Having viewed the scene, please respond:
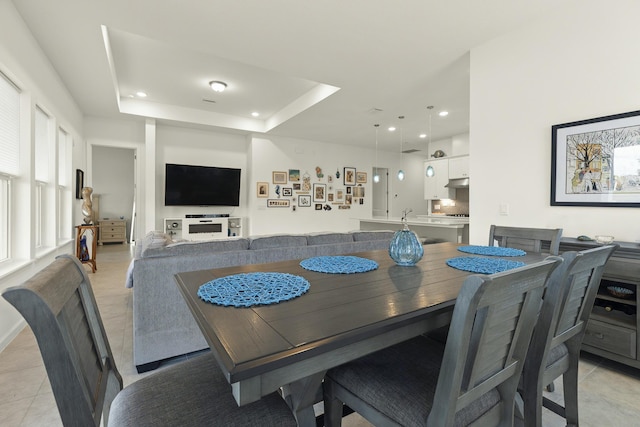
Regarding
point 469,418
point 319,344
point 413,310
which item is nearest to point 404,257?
Answer: point 413,310

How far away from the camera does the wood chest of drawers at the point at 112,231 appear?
25.7ft

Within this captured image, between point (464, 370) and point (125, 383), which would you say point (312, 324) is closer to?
point (464, 370)

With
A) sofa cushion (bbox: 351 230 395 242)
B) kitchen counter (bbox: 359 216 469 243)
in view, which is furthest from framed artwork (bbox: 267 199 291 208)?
sofa cushion (bbox: 351 230 395 242)

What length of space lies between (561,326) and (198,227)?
20.0 ft

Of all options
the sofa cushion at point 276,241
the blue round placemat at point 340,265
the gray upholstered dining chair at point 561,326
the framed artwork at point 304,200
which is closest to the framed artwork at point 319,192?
the framed artwork at point 304,200

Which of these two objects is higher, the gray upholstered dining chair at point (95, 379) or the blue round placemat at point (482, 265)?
the blue round placemat at point (482, 265)

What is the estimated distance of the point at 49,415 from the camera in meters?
1.56

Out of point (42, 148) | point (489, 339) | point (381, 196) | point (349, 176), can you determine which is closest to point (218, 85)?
point (42, 148)

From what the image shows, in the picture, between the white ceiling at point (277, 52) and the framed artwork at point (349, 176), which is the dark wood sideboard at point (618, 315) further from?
the framed artwork at point (349, 176)

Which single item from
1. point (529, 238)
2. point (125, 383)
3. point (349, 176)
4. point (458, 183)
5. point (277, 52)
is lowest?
point (125, 383)

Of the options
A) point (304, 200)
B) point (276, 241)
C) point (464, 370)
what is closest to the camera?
point (464, 370)

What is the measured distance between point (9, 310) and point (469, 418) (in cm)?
336

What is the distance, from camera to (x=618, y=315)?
2023mm

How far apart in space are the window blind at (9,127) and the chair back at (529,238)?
4012 millimetres
